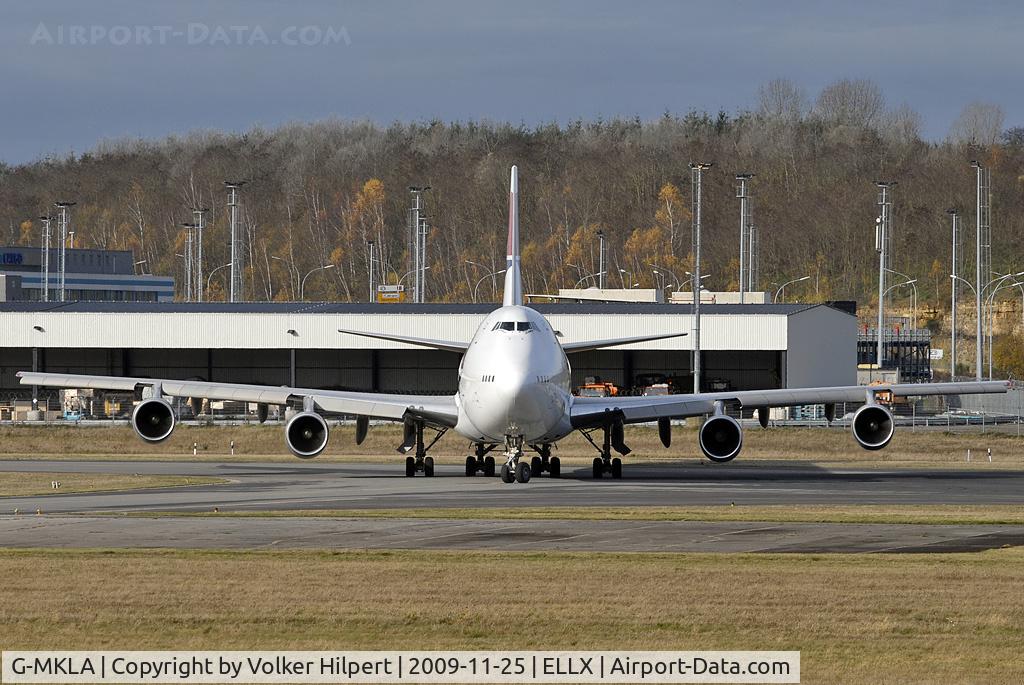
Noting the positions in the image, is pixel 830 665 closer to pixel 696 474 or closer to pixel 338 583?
pixel 338 583

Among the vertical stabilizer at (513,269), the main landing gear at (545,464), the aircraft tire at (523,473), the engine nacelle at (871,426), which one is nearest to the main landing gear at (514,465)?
the aircraft tire at (523,473)

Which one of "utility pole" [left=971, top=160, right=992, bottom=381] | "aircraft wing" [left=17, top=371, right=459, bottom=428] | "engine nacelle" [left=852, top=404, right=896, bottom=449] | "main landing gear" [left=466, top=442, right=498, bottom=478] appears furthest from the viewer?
"utility pole" [left=971, top=160, right=992, bottom=381]

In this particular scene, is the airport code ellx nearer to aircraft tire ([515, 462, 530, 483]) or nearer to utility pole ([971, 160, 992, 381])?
aircraft tire ([515, 462, 530, 483])

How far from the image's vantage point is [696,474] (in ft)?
166

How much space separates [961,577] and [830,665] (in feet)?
23.9

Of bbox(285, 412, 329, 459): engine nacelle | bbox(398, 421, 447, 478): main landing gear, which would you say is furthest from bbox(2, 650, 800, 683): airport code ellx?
bbox(398, 421, 447, 478): main landing gear

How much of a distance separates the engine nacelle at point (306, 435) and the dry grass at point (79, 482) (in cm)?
243

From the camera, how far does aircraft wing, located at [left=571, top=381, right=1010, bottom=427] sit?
47750 mm

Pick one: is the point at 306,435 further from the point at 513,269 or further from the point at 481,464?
the point at 513,269

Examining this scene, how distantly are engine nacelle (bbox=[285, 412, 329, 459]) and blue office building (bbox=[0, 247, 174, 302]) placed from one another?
123 meters

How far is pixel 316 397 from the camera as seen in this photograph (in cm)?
4775

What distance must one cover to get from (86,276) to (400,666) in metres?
168

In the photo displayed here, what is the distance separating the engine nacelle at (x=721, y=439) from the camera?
46344 mm

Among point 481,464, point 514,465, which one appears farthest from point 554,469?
point 514,465
